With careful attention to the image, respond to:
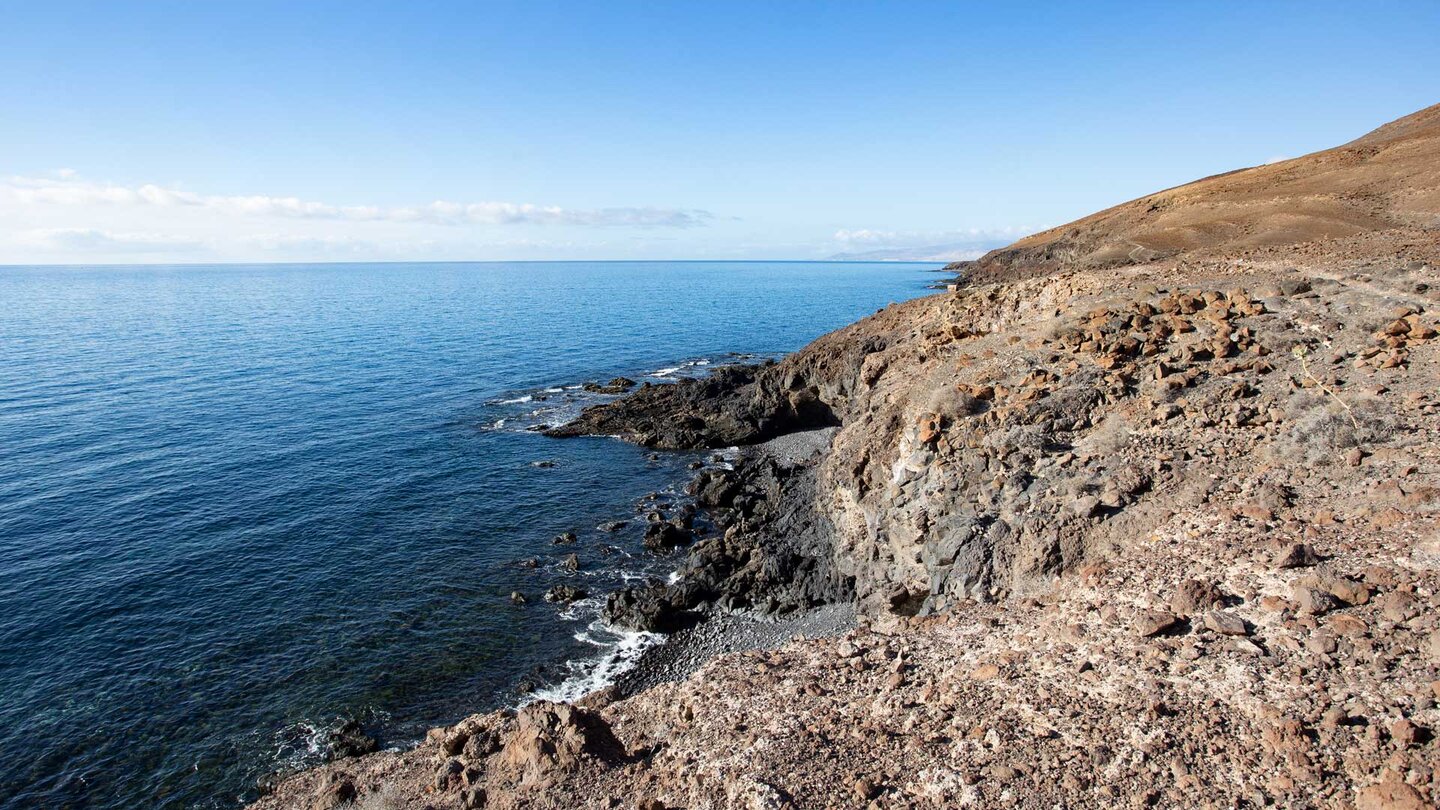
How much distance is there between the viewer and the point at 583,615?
31.8m

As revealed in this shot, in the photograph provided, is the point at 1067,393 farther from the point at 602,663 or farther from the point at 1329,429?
the point at 602,663

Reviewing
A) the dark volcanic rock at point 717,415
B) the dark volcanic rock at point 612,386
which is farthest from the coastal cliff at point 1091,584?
the dark volcanic rock at point 612,386

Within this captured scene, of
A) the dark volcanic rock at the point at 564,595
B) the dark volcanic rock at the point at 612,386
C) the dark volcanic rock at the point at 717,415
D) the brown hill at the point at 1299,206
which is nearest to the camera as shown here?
the dark volcanic rock at the point at 564,595

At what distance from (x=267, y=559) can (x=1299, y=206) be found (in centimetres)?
6403

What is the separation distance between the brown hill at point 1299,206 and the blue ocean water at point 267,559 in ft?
120

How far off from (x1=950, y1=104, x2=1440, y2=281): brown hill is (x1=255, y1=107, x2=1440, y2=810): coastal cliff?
1.78m

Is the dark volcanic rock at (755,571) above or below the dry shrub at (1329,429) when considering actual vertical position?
below

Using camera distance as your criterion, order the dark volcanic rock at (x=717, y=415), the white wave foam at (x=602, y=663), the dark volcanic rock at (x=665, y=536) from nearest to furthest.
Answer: the white wave foam at (x=602, y=663)
the dark volcanic rock at (x=665, y=536)
the dark volcanic rock at (x=717, y=415)

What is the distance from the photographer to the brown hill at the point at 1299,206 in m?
39.3

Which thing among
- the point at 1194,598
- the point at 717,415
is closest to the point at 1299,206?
the point at 717,415

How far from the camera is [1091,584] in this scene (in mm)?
18656

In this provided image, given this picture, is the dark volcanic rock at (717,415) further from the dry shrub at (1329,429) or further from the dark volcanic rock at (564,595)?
the dry shrub at (1329,429)

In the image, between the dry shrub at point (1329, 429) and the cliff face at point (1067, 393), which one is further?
the cliff face at point (1067, 393)

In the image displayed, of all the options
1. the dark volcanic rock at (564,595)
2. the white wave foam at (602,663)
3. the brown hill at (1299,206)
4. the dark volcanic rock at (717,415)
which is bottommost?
the white wave foam at (602,663)
